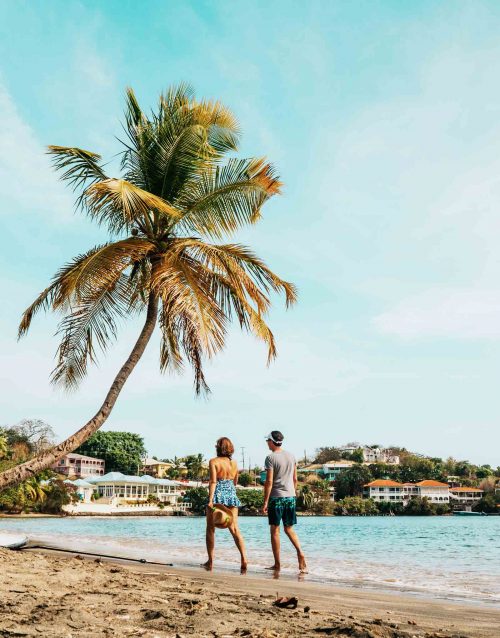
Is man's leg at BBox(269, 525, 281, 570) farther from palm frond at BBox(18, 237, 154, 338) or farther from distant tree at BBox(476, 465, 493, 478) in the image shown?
→ distant tree at BBox(476, 465, 493, 478)

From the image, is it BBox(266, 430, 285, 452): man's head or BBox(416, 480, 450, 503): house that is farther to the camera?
BBox(416, 480, 450, 503): house

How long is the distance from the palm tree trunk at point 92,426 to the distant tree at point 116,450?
108m

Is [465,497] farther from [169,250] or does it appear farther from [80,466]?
[169,250]

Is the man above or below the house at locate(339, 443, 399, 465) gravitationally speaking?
below

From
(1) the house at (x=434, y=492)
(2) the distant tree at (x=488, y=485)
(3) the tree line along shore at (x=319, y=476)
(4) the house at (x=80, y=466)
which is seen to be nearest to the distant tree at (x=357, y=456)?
(3) the tree line along shore at (x=319, y=476)

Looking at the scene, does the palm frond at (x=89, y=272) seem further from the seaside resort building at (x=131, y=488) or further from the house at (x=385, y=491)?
the house at (x=385, y=491)

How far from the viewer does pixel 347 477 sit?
120812 millimetres

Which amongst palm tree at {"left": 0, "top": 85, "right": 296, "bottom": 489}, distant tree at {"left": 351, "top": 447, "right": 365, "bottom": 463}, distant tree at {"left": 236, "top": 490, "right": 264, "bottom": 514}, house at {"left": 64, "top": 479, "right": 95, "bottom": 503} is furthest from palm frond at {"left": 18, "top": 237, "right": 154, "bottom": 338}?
distant tree at {"left": 351, "top": 447, "right": 365, "bottom": 463}

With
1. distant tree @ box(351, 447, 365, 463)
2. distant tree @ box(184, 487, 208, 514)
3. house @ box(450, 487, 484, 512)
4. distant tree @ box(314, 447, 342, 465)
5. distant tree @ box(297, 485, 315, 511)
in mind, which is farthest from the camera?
distant tree @ box(314, 447, 342, 465)

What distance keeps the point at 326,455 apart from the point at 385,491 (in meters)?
65.6

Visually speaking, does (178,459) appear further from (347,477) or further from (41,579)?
(41,579)

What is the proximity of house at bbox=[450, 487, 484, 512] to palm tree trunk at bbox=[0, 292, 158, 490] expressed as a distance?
122 meters

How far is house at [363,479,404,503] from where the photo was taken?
112688mm

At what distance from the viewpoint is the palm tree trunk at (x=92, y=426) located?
29.7 ft
